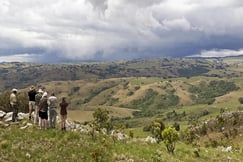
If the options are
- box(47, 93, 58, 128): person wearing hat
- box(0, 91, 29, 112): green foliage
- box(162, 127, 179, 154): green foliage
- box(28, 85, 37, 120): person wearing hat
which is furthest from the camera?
box(0, 91, 29, 112): green foliage

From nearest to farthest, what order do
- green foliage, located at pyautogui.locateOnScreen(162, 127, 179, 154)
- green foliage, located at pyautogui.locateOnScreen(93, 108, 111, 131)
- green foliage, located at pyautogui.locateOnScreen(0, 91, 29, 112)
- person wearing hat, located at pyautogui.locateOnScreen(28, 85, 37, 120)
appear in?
green foliage, located at pyautogui.locateOnScreen(162, 127, 179, 154)
person wearing hat, located at pyautogui.locateOnScreen(28, 85, 37, 120)
green foliage, located at pyautogui.locateOnScreen(93, 108, 111, 131)
green foliage, located at pyautogui.locateOnScreen(0, 91, 29, 112)

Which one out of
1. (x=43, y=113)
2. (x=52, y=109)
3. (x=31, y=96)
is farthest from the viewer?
(x=31, y=96)

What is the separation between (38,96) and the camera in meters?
34.3

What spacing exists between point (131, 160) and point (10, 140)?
9510 millimetres

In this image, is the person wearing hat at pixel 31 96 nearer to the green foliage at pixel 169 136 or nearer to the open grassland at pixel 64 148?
the open grassland at pixel 64 148

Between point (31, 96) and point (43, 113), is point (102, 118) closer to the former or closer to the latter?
point (31, 96)

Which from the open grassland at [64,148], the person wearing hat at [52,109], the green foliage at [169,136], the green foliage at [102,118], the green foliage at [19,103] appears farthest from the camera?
the green foliage at [19,103]

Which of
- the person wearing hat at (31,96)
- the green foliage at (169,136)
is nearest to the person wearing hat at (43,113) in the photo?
the person wearing hat at (31,96)

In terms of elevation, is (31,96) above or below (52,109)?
above

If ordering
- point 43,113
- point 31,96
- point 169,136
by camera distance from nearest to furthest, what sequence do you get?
point 43,113
point 169,136
point 31,96

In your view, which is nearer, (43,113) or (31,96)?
(43,113)

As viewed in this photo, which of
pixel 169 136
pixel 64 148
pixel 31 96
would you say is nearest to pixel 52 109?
pixel 31 96

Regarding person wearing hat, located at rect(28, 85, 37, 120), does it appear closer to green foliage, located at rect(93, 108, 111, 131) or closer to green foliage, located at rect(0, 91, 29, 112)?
green foliage, located at rect(93, 108, 111, 131)

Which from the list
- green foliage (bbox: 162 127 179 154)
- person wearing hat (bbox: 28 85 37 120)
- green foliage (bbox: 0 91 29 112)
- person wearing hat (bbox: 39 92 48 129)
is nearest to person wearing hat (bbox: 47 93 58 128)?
person wearing hat (bbox: 39 92 48 129)
